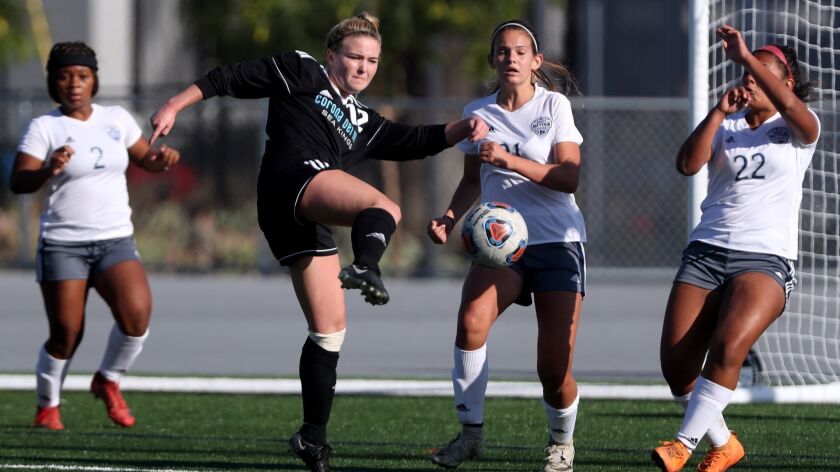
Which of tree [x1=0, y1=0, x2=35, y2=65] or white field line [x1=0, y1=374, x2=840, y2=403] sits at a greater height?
tree [x1=0, y1=0, x2=35, y2=65]

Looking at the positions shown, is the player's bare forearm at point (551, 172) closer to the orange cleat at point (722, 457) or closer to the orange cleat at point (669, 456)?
the orange cleat at point (669, 456)

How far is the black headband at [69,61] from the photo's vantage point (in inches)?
293

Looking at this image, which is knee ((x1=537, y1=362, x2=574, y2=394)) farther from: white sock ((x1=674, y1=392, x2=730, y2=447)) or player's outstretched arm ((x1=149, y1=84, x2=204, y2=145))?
player's outstretched arm ((x1=149, y1=84, x2=204, y2=145))

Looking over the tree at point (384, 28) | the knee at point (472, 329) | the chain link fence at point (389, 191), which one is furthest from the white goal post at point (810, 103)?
the tree at point (384, 28)

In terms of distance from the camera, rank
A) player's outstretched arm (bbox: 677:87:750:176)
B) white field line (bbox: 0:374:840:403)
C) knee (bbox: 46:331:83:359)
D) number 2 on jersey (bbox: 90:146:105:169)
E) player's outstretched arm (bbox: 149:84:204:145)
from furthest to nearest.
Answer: white field line (bbox: 0:374:840:403), knee (bbox: 46:331:83:359), number 2 on jersey (bbox: 90:146:105:169), player's outstretched arm (bbox: 677:87:750:176), player's outstretched arm (bbox: 149:84:204:145)

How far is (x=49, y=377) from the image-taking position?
25.3ft

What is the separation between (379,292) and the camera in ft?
17.4

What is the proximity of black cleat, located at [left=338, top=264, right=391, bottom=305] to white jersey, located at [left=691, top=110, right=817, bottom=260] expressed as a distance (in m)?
1.56

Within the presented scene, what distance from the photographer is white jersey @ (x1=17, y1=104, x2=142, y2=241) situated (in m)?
7.53

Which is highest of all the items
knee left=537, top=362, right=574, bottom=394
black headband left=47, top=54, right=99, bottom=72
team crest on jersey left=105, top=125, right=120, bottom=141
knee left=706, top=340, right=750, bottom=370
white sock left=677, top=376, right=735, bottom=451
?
black headband left=47, top=54, right=99, bottom=72

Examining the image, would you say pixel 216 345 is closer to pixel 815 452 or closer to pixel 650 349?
pixel 650 349

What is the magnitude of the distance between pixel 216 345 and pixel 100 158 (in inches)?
194

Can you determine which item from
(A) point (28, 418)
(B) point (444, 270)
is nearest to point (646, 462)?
(A) point (28, 418)

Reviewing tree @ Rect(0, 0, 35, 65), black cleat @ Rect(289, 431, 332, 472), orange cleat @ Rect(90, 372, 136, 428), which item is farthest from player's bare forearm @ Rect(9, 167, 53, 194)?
tree @ Rect(0, 0, 35, 65)
